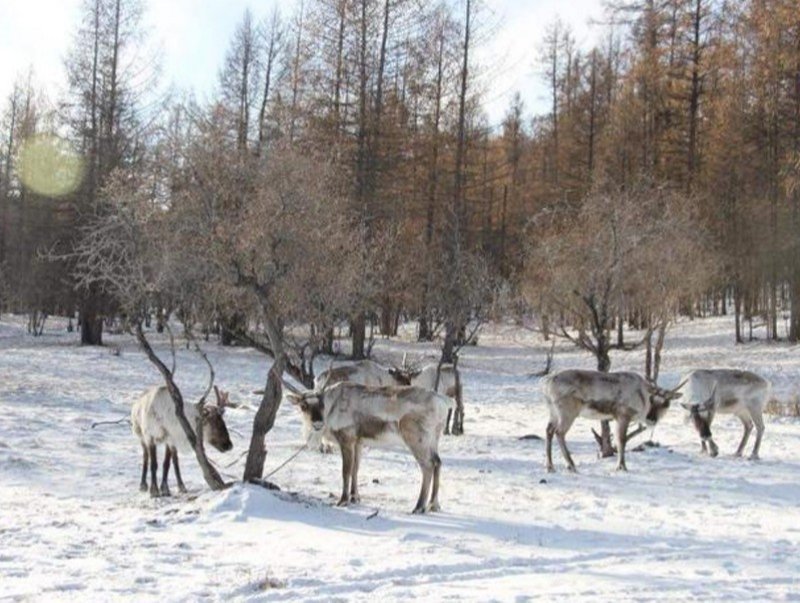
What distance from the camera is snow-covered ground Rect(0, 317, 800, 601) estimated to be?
620cm

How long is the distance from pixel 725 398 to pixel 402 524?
7.10 meters

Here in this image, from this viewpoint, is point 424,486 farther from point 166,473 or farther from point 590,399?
point 590,399

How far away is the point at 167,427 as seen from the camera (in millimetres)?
9961

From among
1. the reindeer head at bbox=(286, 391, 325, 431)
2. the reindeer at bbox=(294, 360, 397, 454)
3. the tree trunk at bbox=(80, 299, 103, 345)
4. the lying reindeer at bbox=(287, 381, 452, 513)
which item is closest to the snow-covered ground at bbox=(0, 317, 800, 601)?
the lying reindeer at bbox=(287, 381, 452, 513)

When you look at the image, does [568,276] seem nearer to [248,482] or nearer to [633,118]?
[248,482]

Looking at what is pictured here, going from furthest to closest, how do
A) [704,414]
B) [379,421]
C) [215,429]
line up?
[704,414], [215,429], [379,421]

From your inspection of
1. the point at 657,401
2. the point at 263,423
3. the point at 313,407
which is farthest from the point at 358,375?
the point at 263,423

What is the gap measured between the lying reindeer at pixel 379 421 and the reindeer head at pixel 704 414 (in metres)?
5.45

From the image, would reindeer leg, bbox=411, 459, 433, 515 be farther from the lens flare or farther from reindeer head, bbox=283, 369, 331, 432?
the lens flare

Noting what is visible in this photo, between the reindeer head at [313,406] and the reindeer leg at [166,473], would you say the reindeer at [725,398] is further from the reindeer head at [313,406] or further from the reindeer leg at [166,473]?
the reindeer leg at [166,473]

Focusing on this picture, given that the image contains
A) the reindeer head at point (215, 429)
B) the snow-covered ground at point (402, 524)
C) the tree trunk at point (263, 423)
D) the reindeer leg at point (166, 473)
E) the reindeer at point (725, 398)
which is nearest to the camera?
the snow-covered ground at point (402, 524)

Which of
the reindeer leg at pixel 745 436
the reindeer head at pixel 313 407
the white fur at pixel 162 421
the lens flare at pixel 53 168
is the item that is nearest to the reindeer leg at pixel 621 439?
the reindeer leg at pixel 745 436

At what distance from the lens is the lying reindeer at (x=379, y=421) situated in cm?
898

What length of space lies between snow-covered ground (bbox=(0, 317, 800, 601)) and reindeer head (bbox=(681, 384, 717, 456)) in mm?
343
